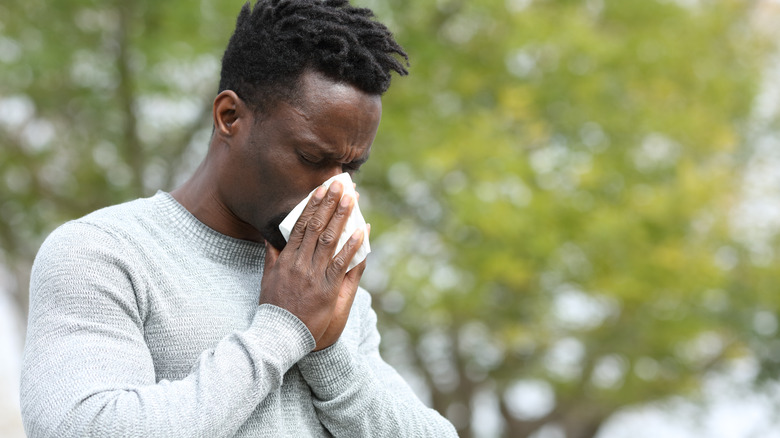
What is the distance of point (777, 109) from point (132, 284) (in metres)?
12.8

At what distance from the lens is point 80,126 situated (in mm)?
9828

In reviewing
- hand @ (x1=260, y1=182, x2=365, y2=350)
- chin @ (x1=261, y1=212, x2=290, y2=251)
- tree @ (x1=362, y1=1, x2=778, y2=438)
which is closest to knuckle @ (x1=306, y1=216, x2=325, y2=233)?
hand @ (x1=260, y1=182, x2=365, y2=350)

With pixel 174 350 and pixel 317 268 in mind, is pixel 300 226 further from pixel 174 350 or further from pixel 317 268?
pixel 174 350

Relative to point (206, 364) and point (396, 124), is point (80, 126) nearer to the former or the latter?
point (396, 124)

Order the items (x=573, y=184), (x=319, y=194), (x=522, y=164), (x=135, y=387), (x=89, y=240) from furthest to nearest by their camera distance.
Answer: (x=573, y=184), (x=522, y=164), (x=319, y=194), (x=89, y=240), (x=135, y=387)

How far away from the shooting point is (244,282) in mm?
1998

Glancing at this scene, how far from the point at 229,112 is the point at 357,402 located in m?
0.69

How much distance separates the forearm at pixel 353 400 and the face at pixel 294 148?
0.27m

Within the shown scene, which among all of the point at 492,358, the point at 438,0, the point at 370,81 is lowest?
the point at 492,358

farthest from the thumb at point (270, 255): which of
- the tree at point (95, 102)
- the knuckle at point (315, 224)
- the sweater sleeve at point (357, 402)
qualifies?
the tree at point (95, 102)

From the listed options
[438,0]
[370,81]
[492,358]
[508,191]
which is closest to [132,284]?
[370,81]

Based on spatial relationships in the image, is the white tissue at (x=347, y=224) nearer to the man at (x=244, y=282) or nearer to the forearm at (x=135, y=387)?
the man at (x=244, y=282)

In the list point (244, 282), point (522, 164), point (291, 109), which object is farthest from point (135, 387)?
point (522, 164)

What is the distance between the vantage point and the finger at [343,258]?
1823 mm
